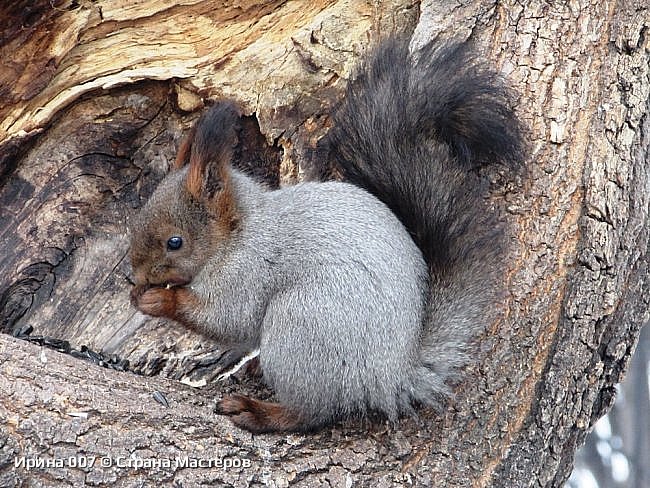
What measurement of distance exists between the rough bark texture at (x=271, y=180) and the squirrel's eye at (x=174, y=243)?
0.38 meters

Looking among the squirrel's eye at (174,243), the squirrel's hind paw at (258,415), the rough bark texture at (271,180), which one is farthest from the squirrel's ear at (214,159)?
the squirrel's hind paw at (258,415)

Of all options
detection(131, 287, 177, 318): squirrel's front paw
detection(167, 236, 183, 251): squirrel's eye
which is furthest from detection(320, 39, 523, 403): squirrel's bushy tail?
detection(131, 287, 177, 318): squirrel's front paw

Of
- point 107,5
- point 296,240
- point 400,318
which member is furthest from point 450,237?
point 107,5

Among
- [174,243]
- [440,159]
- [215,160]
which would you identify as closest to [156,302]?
[174,243]

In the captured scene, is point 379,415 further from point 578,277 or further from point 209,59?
point 209,59

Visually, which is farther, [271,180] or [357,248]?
[271,180]

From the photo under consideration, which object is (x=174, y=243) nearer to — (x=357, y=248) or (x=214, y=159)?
(x=214, y=159)

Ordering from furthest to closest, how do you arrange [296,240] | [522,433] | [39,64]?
1. [39,64]
2. [296,240]
3. [522,433]

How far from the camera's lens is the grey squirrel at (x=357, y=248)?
2.14 m

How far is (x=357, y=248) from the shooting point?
221 cm

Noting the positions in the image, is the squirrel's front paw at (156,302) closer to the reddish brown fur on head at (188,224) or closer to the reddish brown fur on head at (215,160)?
the reddish brown fur on head at (188,224)

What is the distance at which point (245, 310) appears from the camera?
7.70 ft

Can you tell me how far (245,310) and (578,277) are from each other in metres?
0.87

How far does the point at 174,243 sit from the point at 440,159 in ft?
2.46
